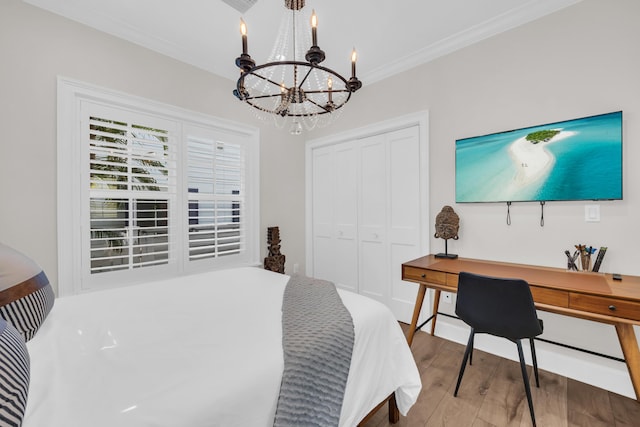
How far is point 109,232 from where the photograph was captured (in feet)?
7.59

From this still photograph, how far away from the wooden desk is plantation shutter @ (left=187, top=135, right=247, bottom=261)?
6.75 ft

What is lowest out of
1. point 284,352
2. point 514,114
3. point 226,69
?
point 284,352

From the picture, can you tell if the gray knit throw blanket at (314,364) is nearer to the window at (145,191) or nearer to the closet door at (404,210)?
the closet door at (404,210)

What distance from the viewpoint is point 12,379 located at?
598 millimetres

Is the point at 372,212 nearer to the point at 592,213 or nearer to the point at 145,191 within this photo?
the point at 592,213

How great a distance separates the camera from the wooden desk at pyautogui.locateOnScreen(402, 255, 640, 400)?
1435 millimetres

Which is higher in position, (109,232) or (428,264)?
(109,232)

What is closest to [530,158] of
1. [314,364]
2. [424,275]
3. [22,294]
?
[424,275]

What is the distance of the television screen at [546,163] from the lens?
71.9 inches

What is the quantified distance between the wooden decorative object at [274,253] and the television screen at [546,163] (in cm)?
205

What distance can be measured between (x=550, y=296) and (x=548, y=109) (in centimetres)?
141

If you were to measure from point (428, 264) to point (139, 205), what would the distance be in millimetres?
2583

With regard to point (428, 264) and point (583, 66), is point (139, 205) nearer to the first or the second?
point (428, 264)

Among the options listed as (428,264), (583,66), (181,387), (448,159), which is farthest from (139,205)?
(583,66)
